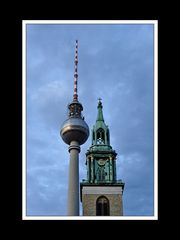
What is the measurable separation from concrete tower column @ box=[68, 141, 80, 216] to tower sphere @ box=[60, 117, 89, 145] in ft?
2.22

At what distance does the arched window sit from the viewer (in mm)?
55112

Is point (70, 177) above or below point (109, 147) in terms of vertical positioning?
below

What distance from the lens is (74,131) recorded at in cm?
5462

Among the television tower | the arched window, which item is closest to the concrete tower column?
the television tower

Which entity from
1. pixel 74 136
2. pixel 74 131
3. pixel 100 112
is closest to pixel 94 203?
pixel 74 136

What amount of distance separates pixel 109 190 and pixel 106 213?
3.67m

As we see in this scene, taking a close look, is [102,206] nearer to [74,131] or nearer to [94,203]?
[94,203]

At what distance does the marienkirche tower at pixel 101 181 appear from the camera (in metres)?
55.9

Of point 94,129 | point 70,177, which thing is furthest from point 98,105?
point 70,177

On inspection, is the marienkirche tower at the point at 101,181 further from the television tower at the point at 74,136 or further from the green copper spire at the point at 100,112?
the television tower at the point at 74,136

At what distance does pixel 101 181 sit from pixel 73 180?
31.8 ft

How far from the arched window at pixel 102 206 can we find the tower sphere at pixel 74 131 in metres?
7.65
